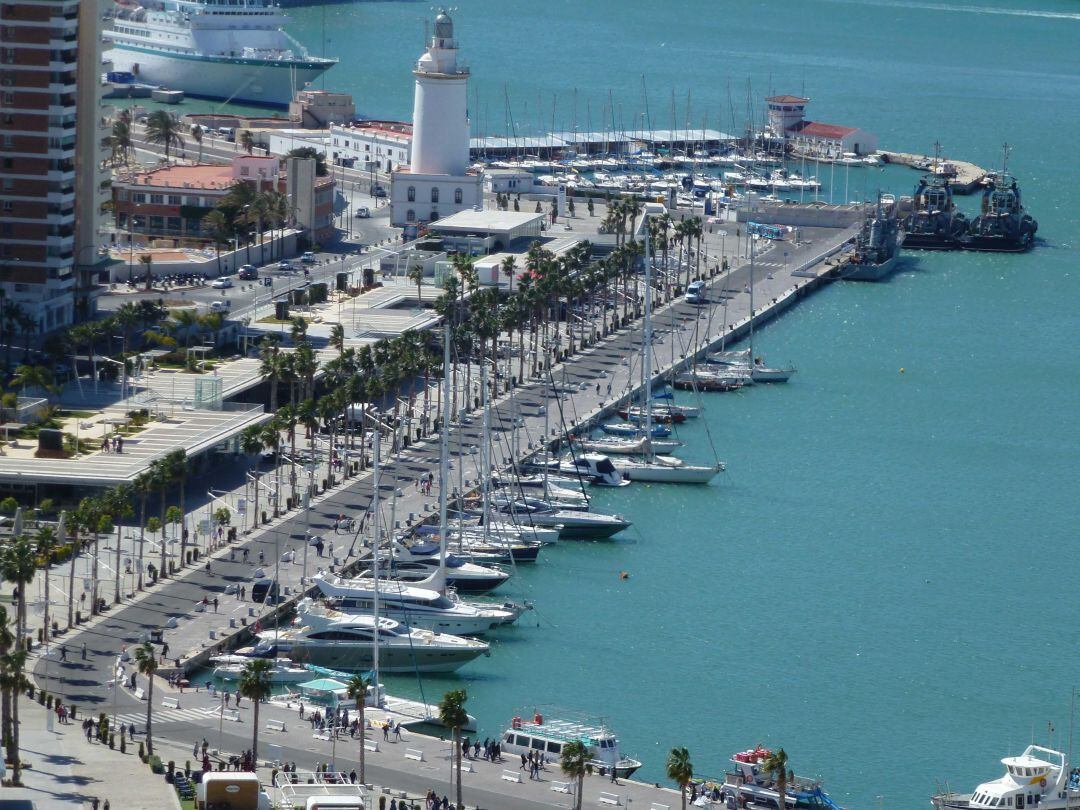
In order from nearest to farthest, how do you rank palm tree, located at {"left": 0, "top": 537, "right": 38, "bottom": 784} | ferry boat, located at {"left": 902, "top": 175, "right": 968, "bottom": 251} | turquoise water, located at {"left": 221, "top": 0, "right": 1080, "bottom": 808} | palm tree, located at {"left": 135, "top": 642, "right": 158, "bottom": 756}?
1. palm tree, located at {"left": 135, "top": 642, "right": 158, "bottom": 756}
2. palm tree, located at {"left": 0, "top": 537, "right": 38, "bottom": 784}
3. turquoise water, located at {"left": 221, "top": 0, "right": 1080, "bottom": 808}
4. ferry boat, located at {"left": 902, "top": 175, "right": 968, "bottom": 251}

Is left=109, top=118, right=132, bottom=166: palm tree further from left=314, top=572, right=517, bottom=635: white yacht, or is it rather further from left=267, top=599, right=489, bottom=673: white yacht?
left=267, top=599, right=489, bottom=673: white yacht

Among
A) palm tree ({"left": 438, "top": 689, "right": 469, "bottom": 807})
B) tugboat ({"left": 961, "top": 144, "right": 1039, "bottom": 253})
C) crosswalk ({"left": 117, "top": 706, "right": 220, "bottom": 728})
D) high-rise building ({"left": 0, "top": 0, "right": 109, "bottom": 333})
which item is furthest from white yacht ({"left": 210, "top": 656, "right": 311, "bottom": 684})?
tugboat ({"left": 961, "top": 144, "right": 1039, "bottom": 253})

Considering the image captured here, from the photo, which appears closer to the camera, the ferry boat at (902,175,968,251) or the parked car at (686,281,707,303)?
the parked car at (686,281,707,303)

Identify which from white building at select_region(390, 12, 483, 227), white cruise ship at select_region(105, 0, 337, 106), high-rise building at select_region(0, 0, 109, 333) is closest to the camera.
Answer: high-rise building at select_region(0, 0, 109, 333)

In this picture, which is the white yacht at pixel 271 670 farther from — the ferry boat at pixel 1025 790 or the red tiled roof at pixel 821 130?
the red tiled roof at pixel 821 130

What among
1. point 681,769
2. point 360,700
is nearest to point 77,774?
point 360,700

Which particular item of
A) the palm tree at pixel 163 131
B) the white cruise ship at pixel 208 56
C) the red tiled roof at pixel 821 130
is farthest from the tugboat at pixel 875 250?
the white cruise ship at pixel 208 56
